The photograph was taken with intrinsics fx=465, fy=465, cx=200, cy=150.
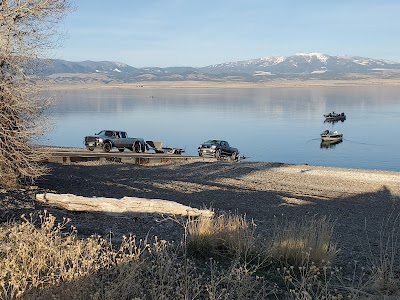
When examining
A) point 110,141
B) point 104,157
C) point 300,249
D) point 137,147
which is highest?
point 300,249

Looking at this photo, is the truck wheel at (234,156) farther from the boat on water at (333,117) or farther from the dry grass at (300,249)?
the boat on water at (333,117)

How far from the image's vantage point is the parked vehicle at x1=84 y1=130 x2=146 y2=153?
28.5 m

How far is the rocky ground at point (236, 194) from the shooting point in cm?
878

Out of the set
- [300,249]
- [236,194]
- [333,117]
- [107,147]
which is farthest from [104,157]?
[333,117]

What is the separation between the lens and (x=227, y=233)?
23.5ft

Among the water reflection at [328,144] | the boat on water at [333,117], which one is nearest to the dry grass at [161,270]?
the water reflection at [328,144]

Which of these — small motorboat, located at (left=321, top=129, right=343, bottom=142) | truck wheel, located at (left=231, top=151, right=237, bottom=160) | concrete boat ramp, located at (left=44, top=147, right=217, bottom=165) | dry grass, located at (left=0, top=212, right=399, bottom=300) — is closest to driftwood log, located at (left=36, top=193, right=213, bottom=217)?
dry grass, located at (left=0, top=212, right=399, bottom=300)

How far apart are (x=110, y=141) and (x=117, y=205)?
19.6 meters

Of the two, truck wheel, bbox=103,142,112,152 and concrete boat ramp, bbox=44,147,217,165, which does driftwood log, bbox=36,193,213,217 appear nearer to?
concrete boat ramp, bbox=44,147,217,165

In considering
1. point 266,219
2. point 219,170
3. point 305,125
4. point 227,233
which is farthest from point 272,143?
point 227,233

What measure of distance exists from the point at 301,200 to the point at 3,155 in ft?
30.7

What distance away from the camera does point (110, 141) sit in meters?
28.7

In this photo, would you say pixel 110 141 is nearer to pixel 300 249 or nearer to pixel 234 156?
pixel 234 156

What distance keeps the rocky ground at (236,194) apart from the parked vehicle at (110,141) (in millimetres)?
6020
